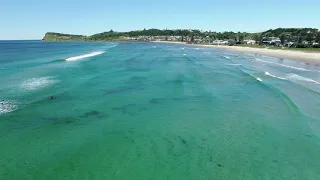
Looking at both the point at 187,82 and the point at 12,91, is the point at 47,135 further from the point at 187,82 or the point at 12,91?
the point at 187,82

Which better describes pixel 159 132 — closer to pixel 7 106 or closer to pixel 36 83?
pixel 7 106

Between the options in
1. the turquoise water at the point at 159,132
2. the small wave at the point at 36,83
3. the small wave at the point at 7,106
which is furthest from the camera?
the small wave at the point at 36,83

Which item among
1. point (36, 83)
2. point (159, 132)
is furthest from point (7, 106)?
point (159, 132)

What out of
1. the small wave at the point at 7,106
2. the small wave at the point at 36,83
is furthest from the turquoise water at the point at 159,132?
the small wave at the point at 36,83

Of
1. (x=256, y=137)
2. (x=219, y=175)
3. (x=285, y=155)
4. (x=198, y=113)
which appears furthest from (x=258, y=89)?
(x=219, y=175)

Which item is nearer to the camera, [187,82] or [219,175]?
[219,175]

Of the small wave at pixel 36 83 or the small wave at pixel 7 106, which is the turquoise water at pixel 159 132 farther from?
the small wave at pixel 36 83
